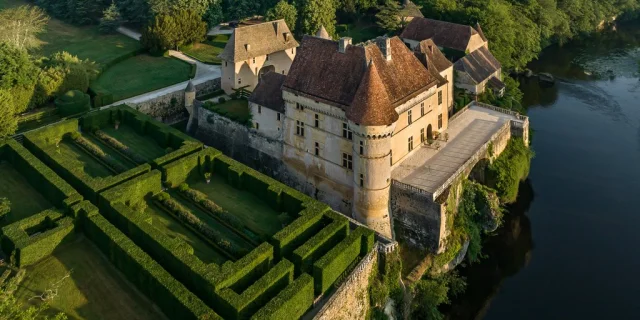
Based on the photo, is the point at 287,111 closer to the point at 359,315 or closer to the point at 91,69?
the point at 359,315

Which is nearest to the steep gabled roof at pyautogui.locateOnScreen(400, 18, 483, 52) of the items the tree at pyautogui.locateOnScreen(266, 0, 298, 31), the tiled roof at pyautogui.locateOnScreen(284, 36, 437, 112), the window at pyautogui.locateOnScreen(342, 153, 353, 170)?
the tree at pyautogui.locateOnScreen(266, 0, 298, 31)

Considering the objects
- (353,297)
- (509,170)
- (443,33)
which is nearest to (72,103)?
(353,297)

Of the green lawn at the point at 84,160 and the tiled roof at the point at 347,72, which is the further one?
the green lawn at the point at 84,160

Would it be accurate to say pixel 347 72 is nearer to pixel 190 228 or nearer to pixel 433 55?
pixel 433 55

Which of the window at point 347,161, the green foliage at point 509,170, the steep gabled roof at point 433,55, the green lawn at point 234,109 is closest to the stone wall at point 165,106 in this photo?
the green lawn at point 234,109

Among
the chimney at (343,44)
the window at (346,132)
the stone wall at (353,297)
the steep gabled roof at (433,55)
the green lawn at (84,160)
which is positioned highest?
the chimney at (343,44)

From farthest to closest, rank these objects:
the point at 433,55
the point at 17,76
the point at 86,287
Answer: the point at 17,76 → the point at 433,55 → the point at 86,287

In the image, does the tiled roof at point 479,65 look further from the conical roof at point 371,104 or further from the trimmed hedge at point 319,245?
the trimmed hedge at point 319,245
